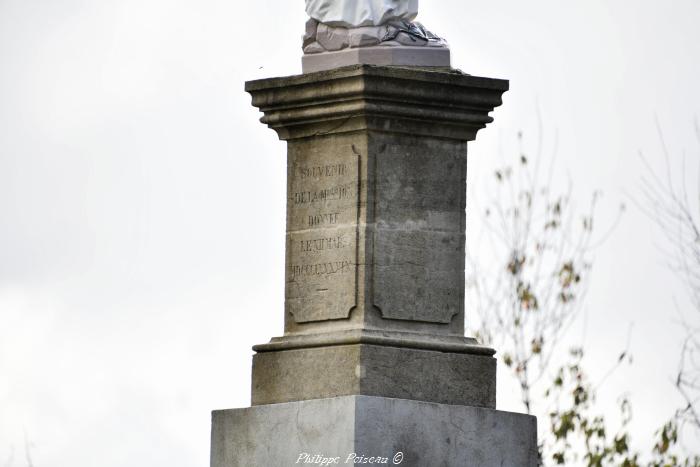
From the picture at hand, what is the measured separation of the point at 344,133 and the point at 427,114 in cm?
57

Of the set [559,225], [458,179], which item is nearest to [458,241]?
[458,179]

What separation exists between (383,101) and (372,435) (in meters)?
2.22

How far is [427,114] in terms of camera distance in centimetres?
2241

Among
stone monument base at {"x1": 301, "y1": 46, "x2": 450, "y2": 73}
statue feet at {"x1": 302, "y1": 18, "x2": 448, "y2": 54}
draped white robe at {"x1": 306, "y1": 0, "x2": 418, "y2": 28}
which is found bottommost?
stone monument base at {"x1": 301, "y1": 46, "x2": 450, "y2": 73}

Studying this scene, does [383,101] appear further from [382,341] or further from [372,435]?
[372,435]

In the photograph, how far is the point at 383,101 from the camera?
22.2m

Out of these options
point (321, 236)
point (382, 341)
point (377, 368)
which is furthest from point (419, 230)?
point (377, 368)

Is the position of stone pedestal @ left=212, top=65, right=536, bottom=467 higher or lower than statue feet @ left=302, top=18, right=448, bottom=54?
lower

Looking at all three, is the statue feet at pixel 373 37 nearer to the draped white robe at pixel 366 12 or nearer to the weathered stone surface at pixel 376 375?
the draped white robe at pixel 366 12

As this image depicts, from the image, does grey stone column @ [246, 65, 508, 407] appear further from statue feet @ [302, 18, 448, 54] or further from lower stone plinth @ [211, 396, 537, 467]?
statue feet @ [302, 18, 448, 54]

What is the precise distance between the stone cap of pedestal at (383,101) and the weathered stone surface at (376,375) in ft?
4.87

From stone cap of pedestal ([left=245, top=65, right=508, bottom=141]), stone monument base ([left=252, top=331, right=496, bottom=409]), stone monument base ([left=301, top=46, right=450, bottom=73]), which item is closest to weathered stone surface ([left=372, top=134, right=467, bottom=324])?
stone cap of pedestal ([left=245, top=65, right=508, bottom=141])

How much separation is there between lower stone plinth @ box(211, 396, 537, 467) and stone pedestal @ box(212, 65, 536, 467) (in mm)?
13

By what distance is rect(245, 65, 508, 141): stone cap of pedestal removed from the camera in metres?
22.2
